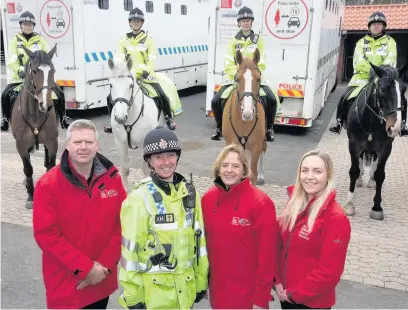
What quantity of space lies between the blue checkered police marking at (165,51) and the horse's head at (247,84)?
7.88m

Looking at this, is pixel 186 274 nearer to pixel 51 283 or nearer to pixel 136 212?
pixel 136 212

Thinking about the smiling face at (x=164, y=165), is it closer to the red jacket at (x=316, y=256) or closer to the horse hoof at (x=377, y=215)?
the red jacket at (x=316, y=256)

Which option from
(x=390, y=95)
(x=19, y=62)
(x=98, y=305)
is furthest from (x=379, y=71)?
(x=19, y=62)

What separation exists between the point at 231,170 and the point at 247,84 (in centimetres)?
362

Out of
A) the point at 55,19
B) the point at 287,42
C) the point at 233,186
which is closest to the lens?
the point at 233,186

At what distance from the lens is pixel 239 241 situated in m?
2.92

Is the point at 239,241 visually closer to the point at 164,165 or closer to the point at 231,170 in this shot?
the point at 231,170

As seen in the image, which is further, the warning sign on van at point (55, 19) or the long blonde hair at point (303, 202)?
the warning sign on van at point (55, 19)

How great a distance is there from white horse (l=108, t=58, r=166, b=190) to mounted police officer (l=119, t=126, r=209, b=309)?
382 centimetres

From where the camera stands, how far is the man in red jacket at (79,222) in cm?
283

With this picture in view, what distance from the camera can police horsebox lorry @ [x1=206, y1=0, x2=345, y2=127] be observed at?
1114cm

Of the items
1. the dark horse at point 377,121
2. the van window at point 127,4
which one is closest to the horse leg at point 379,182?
the dark horse at point 377,121

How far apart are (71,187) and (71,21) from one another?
35.6 feet

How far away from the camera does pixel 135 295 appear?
104 inches
